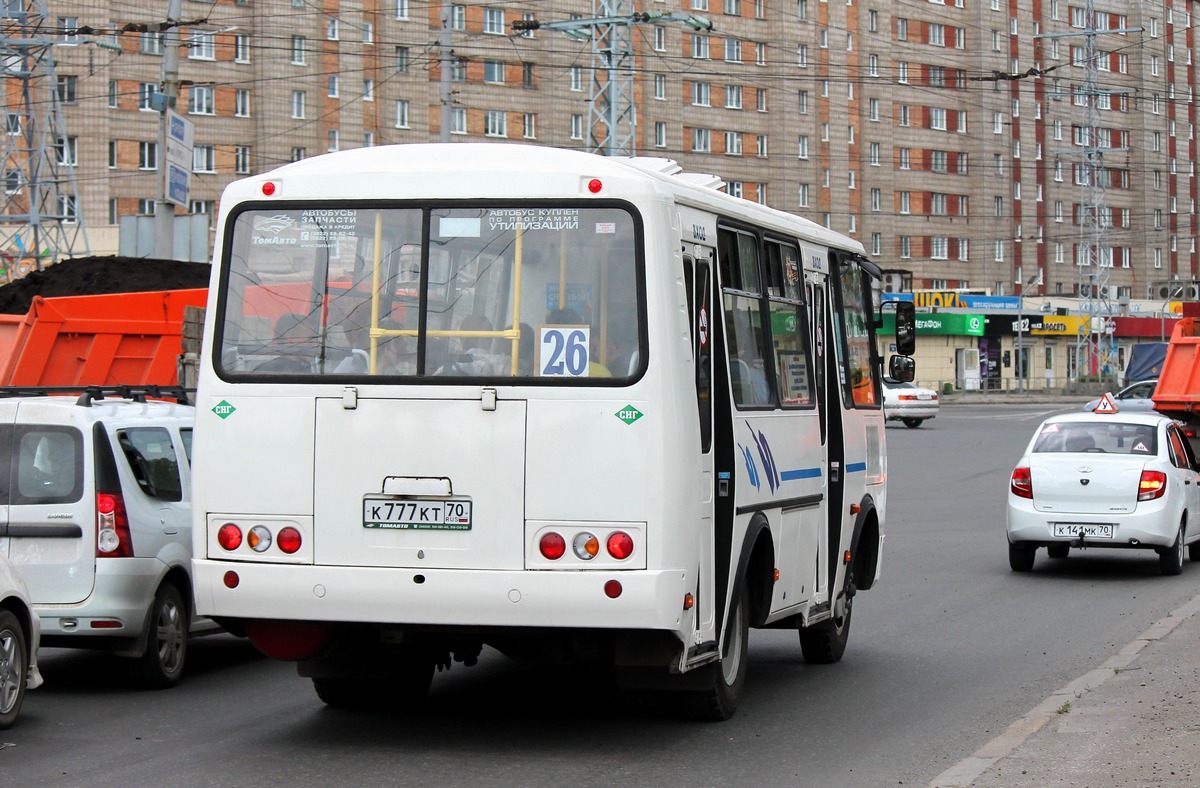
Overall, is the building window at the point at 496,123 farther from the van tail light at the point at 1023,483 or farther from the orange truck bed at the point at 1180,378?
the van tail light at the point at 1023,483

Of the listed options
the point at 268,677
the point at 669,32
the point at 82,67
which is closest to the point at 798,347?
the point at 268,677

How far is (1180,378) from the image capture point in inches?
1057

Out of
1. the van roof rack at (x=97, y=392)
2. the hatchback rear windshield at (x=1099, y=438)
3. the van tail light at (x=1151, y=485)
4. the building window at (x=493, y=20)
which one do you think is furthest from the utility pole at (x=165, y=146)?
the building window at (x=493, y=20)

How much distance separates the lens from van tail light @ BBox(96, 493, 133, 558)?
394 inches

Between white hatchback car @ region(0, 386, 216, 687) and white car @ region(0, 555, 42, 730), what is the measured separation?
0.84 meters

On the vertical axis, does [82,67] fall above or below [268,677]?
above

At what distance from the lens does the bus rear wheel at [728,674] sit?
8.98 metres

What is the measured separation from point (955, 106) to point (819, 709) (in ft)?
317

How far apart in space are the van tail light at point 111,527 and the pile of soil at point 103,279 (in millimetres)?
7976

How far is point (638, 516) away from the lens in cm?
782

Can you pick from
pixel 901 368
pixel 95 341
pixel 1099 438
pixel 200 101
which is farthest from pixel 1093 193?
pixel 95 341

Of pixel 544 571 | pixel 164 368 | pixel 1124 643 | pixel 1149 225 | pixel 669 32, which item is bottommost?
pixel 1124 643

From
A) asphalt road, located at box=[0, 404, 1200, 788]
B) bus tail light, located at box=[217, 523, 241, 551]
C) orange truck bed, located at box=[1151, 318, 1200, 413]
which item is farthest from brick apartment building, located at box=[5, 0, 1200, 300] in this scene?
bus tail light, located at box=[217, 523, 241, 551]

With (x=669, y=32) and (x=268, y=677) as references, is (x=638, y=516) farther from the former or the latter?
(x=669, y=32)
